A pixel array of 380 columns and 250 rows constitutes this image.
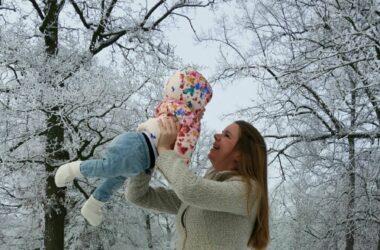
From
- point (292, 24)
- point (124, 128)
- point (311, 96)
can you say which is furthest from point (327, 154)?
point (124, 128)

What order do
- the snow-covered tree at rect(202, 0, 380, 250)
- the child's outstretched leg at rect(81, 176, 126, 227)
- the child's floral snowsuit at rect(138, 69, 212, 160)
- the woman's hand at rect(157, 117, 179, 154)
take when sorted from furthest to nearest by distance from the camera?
the snow-covered tree at rect(202, 0, 380, 250) → the child's outstretched leg at rect(81, 176, 126, 227) → the child's floral snowsuit at rect(138, 69, 212, 160) → the woman's hand at rect(157, 117, 179, 154)

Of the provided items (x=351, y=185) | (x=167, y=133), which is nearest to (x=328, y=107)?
(x=351, y=185)

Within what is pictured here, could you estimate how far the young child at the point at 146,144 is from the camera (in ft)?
7.33

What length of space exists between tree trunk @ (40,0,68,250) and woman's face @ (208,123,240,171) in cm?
560

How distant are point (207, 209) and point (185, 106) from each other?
562 mm

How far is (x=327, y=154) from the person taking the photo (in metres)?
10.0

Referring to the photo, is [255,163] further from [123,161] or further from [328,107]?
[328,107]

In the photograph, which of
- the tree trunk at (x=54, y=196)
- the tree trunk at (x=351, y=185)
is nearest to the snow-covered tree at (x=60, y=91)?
the tree trunk at (x=54, y=196)

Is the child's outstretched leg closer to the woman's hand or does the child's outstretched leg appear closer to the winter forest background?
the woman's hand

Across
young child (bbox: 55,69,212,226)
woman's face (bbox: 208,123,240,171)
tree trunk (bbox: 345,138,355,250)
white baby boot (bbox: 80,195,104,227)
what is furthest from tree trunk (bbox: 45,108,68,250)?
woman's face (bbox: 208,123,240,171)

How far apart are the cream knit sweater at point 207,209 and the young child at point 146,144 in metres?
0.14

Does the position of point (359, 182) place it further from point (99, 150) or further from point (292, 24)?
point (99, 150)

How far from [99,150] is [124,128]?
758 mm

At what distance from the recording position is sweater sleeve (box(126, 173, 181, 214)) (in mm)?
2387
